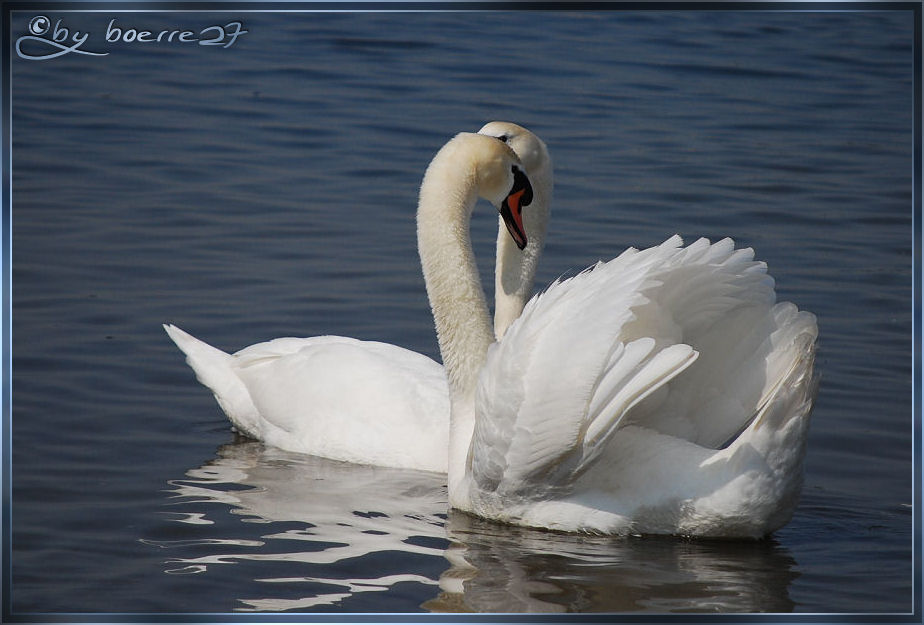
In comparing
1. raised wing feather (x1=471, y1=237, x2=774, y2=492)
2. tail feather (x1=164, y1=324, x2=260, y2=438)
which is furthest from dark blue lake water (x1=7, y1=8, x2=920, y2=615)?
raised wing feather (x1=471, y1=237, x2=774, y2=492)

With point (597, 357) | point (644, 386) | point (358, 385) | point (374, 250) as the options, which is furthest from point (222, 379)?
point (644, 386)

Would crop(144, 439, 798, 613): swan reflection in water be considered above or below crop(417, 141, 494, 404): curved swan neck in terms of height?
below

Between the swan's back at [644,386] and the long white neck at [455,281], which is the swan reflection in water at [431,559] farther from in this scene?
the long white neck at [455,281]

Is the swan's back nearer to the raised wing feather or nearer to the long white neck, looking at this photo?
the raised wing feather

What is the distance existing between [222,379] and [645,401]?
7.88ft

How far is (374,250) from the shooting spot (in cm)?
884

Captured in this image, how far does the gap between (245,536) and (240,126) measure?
15.4 ft

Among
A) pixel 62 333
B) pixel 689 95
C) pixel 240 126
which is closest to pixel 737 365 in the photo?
pixel 62 333

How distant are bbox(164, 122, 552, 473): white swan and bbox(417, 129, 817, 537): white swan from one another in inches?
27.3

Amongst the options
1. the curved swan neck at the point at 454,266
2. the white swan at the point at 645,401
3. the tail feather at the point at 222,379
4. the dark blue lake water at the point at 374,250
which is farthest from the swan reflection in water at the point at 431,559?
the tail feather at the point at 222,379

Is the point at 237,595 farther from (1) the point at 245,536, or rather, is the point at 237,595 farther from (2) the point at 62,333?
(2) the point at 62,333

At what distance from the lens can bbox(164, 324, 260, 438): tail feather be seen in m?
7.02

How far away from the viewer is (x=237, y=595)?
4969 millimetres

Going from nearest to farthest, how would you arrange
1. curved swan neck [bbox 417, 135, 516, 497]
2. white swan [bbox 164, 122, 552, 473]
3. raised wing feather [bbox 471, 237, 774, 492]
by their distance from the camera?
raised wing feather [bbox 471, 237, 774, 492], curved swan neck [bbox 417, 135, 516, 497], white swan [bbox 164, 122, 552, 473]
